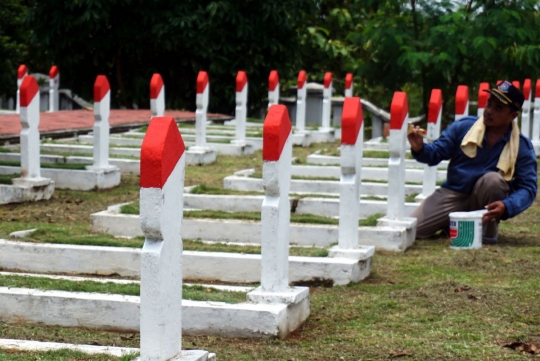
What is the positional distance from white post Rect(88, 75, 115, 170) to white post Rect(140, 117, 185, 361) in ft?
25.8

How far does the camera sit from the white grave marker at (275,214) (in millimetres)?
6059

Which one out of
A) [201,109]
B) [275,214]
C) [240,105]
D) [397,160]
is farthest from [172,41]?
[275,214]

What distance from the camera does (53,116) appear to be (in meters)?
20.8

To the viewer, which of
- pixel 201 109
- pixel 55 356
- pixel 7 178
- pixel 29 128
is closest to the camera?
pixel 55 356

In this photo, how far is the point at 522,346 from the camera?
5.76 m

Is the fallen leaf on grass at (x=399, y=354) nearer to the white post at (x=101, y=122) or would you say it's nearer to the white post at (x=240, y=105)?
the white post at (x=101, y=122)

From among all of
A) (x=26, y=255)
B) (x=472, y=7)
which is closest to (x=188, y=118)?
(x=472, y=7)

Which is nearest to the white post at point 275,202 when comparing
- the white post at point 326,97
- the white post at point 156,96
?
the white post at point 156,96

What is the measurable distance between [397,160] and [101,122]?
455 cm

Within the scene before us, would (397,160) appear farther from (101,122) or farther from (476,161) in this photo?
(101,122)

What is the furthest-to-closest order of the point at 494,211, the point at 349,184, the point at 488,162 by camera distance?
the point at 488,162 → the point at 494,211 → the point at 349,184

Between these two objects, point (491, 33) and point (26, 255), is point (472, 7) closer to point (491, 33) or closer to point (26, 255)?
point (491, 33)

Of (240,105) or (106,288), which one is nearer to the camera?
(106,288)

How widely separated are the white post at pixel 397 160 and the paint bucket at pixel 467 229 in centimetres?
51
